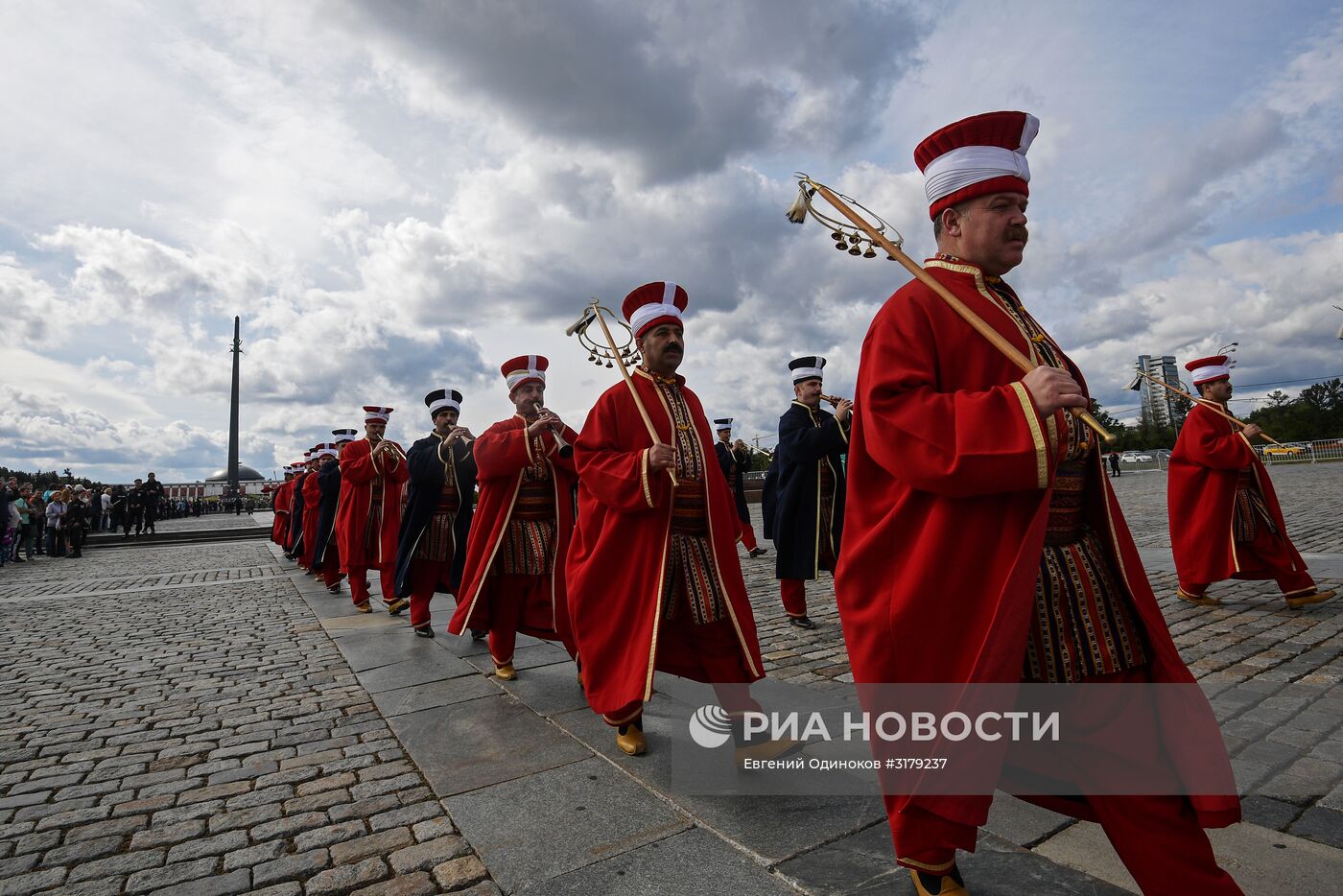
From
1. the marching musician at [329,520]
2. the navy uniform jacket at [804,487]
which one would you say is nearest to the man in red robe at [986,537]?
the navy uniform jacket at [804,487]

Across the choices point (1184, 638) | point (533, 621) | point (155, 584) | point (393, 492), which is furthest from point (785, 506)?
point (155, 584)

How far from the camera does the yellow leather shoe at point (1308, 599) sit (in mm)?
6137

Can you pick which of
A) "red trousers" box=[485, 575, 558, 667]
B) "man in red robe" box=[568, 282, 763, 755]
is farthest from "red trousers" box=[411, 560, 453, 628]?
"man in red robe" box=[568, 282, 763, 755]

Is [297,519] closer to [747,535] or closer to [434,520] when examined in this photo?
[747,535]

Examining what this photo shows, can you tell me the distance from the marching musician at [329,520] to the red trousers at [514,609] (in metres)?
6.58

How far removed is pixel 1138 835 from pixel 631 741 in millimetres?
2295

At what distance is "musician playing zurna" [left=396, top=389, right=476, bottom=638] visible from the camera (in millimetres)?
7418

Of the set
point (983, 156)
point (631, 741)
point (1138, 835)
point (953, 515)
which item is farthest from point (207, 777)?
point (983, 156)

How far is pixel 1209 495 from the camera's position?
271 inches

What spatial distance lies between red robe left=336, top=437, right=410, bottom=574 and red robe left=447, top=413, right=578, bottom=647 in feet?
13.0

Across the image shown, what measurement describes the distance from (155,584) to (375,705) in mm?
10700

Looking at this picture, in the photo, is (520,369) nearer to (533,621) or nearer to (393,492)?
(533,621)

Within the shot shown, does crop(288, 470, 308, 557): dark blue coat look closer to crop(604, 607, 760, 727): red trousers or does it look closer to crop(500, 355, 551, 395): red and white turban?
crop(500, 355, 551, 395): red and white turban

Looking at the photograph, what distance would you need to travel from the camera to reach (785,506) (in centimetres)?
719
